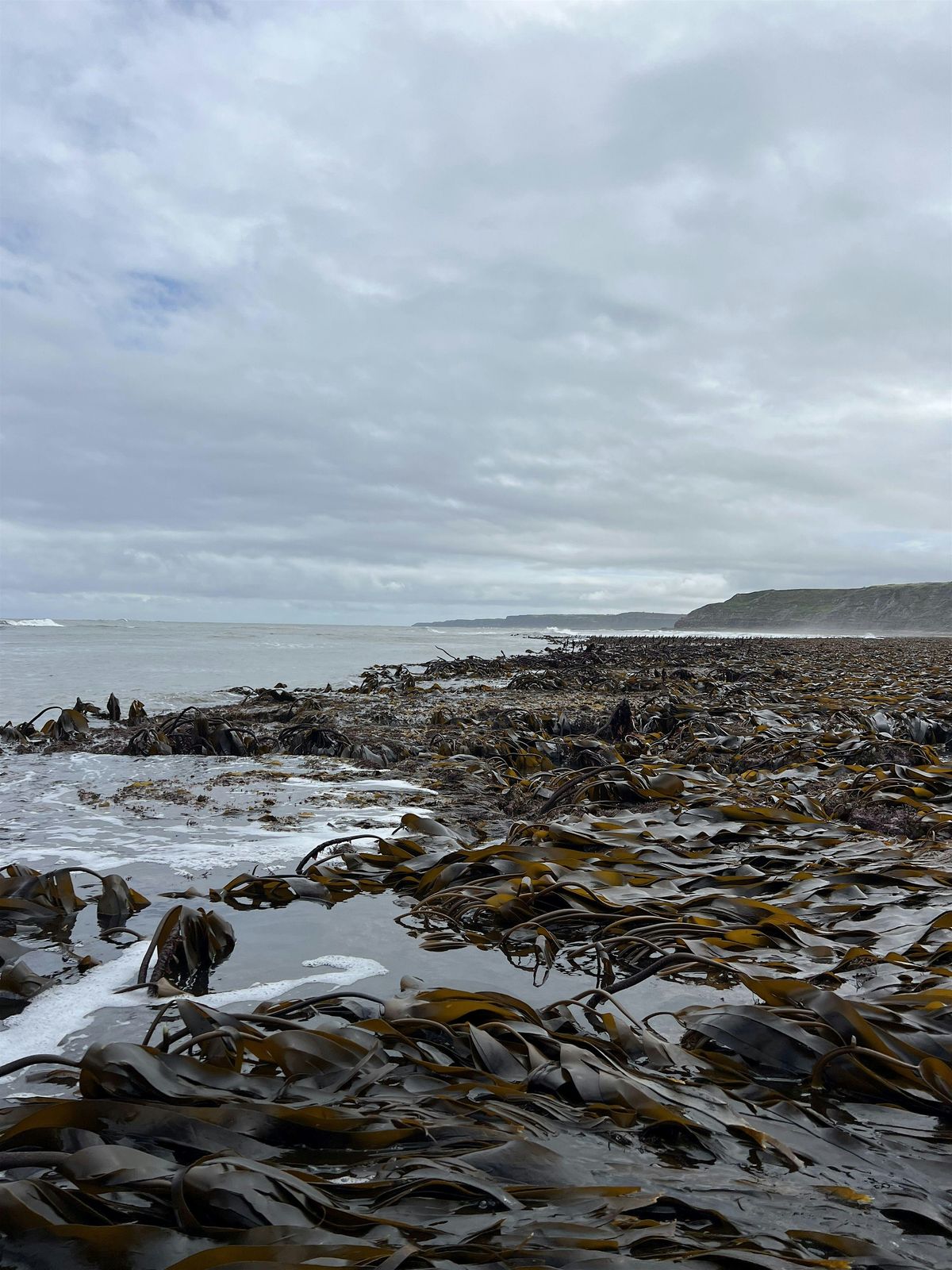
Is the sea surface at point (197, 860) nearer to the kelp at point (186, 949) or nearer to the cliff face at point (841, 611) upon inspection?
the kelp at point (186, 949)

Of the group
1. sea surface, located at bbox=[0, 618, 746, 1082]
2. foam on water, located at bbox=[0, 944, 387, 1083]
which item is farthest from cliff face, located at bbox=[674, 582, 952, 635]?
foam on water, located at bbox=[0, 944, 387, 1083]

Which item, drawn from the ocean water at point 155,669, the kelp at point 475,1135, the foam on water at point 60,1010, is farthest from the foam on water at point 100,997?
the ocean water at point 155,669

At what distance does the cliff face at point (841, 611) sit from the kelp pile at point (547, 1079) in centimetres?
5911

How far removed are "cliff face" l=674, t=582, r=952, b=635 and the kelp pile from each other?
2327 inches

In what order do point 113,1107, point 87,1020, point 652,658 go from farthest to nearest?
point 652,658 < point 87,1020 < point 113,1107

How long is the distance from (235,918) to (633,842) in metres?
1.52

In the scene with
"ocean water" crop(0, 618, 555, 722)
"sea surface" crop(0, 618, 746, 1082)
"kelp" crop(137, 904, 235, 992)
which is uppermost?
"ocean water" crop(0, 618, 555, 722)

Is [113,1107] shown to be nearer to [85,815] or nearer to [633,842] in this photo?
[633,842]

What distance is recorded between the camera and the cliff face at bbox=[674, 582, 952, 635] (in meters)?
61.8

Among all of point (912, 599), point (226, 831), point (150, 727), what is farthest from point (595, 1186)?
point (912, 599)

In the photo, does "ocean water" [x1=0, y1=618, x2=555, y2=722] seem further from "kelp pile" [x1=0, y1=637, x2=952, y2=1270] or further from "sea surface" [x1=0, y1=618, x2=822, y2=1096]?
"kelp pile" [x1=0, y1=637, x2=952, y2=1270]

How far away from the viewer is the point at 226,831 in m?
3.75

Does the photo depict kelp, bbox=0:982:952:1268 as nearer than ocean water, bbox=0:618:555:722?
Yes

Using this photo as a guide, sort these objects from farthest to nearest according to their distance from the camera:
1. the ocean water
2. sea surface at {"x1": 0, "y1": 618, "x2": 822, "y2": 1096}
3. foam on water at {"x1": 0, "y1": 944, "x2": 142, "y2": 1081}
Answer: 1. the ocean water
2. sea surface at {"x1": 0, "y1": 618, "x2": 822, "y2": 1096}
3. foam on water at {"x1": 0, "y1": 944, "x2": 142, "y2": 1081}
